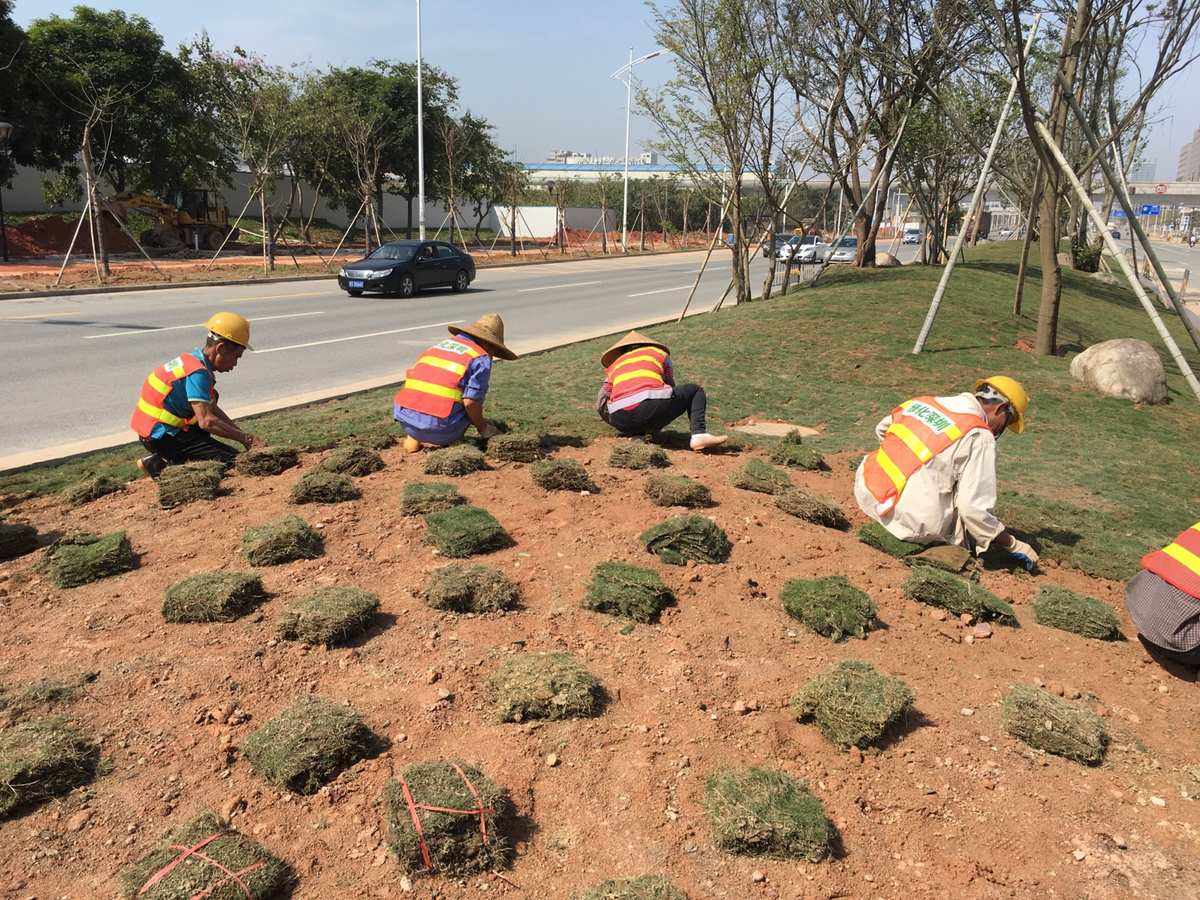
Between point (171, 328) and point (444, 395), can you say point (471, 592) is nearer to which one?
point (444, 395)

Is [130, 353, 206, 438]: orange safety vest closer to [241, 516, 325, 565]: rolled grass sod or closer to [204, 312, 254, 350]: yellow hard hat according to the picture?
[204, 312, 254, 350]: yellow hard hat

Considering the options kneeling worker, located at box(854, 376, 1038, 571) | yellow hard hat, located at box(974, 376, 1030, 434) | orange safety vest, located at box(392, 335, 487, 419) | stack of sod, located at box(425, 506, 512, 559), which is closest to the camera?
stack of sod, located at box(425, 506, 512, 559)

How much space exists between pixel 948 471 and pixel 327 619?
3074 mm

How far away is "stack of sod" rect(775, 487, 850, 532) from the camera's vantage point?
4.88 m

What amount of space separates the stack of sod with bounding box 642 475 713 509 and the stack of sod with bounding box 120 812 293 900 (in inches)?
115

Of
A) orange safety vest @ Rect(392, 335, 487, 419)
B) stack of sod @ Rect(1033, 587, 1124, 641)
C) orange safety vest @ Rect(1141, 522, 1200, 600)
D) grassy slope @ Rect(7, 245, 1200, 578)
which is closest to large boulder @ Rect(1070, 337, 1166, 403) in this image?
grassy slope @ Rect(7, 245, 1200, 578)

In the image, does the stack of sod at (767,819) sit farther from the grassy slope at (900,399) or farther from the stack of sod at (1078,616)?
the grassy slope at (900,399)

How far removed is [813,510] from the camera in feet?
16.0

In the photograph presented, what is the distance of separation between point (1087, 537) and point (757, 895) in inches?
163

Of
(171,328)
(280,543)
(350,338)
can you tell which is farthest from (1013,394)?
(171,328)

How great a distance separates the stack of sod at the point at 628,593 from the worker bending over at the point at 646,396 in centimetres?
247

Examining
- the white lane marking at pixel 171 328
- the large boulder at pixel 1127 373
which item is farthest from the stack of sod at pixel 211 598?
the white lane marking at pixel 171 328

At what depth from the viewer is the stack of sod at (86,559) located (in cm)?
387

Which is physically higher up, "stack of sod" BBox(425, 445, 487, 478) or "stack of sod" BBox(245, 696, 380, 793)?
"stack of sod" BBox(425, 445, 487, 478)
